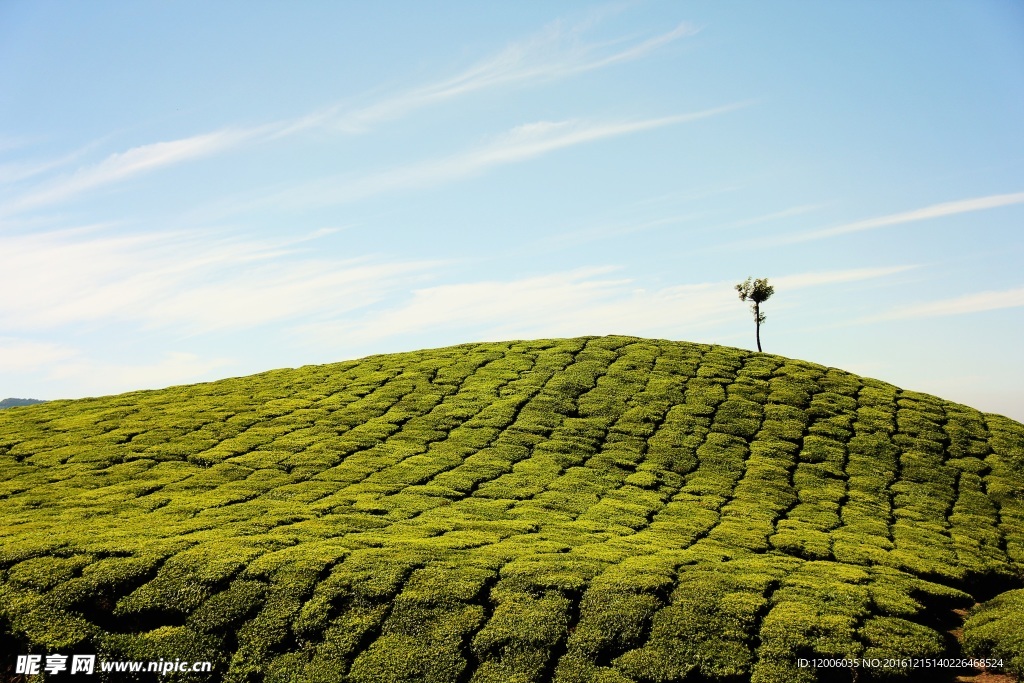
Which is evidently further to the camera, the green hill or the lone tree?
the lone tree

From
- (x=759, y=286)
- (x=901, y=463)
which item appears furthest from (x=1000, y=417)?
(x=759, y=286)

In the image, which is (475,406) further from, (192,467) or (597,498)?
(192,467)

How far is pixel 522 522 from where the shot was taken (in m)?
28.1

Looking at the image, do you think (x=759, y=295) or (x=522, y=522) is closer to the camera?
(x=522, y=522)

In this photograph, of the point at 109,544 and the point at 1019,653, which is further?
the point at 109,544

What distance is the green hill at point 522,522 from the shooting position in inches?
792

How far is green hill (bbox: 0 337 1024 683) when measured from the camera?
20.1 metres

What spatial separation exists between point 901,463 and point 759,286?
34172mm

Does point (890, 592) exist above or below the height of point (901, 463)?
below

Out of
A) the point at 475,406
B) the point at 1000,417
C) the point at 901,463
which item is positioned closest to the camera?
the point at 901,463

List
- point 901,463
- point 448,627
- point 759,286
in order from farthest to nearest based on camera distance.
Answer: point 759,286, point 901,463, point 448,627

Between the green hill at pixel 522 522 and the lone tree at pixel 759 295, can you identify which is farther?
the lone tree at pixel 759 295

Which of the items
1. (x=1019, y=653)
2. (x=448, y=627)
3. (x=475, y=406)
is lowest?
(x=1019, y=653)

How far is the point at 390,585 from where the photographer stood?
21859mm
